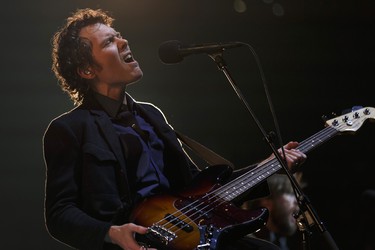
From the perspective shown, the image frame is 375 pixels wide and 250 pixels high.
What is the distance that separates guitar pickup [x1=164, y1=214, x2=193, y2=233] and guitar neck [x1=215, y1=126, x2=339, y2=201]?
27 cm

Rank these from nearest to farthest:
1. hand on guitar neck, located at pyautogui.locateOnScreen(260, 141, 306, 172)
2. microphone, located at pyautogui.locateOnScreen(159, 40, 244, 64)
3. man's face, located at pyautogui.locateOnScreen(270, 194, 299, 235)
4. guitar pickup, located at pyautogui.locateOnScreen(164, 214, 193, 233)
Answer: guitar pickup, located at pyautogui.locateOnScreen(164, 214, 193, 233)
microphone, located at pyautogui.locateOnScreen(159, 40, 244, 64)
hand on guitar neck, located at pyautogui.locateOnScreen(260, 141, 306, 172)
man's face, located at pyautogui.locateOnScreen(270, 194, 299, 235)

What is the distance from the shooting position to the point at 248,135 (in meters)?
4.45

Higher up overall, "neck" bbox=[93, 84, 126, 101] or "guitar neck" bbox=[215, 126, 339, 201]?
"neck" bbox=[93, 84, 126, 101]

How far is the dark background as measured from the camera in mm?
4090

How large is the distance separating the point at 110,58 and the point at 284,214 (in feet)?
6.67

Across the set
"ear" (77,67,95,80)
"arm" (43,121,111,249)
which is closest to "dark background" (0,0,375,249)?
"ear" (77,67,95,80)

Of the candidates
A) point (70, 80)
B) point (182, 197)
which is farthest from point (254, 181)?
point (70, 80)

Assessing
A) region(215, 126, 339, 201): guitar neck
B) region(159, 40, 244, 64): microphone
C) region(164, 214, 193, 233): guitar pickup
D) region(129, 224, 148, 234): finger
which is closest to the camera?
region(129, 224, 148, 234): finger

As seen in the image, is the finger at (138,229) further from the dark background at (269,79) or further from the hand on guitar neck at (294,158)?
the dark background at (269,79)

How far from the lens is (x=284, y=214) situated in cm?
391

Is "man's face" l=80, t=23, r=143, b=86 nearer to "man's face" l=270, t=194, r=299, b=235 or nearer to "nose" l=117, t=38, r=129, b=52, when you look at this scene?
"nose" l=117, t=38, r=129, b=52

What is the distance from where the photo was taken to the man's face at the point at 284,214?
389 centimetres

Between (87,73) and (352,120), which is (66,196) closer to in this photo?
(87,73)

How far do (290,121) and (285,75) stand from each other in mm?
402
